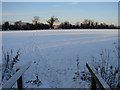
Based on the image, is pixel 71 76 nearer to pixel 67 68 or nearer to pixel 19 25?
pixel 67 68

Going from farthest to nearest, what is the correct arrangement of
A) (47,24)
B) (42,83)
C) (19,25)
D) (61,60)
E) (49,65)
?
(47,24) → (19,25) → (61,60) → (49,65) → (42,83)

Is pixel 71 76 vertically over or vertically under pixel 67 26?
under

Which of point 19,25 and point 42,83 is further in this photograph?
point 19,25

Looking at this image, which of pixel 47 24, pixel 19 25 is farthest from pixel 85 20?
pixel 19 25

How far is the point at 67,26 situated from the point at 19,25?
17.3 m

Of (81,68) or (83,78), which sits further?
(81,68)

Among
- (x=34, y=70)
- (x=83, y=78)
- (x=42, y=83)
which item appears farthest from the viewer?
(x=34, y=70)

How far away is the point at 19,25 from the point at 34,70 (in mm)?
55181

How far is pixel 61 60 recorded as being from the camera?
794cm

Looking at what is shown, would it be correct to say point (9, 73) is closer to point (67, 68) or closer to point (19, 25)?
point (67, 68)

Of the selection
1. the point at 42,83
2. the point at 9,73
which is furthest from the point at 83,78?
the point at 9,73

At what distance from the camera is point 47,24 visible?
64562mm

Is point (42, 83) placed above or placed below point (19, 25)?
below

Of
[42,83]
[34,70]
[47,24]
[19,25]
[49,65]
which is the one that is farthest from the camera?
[47,24]
